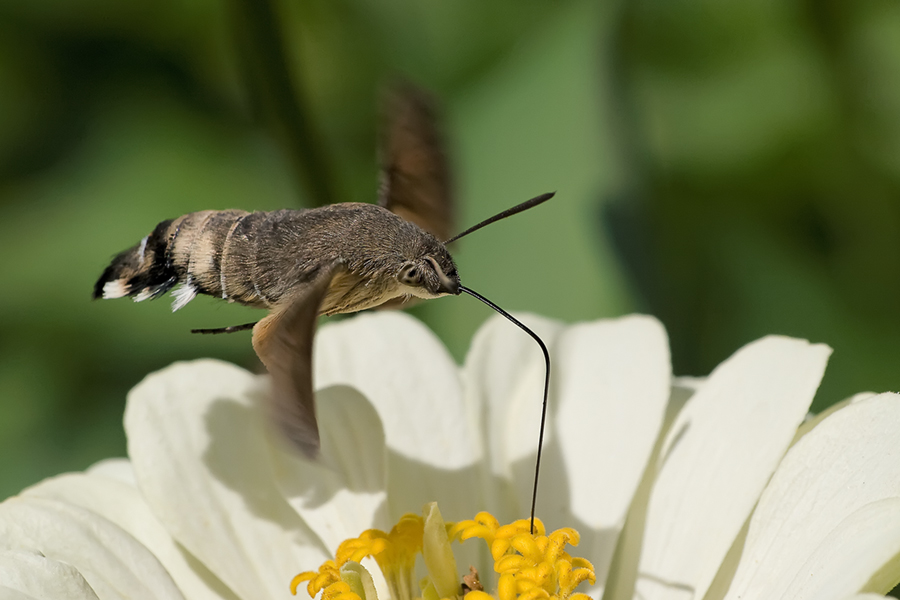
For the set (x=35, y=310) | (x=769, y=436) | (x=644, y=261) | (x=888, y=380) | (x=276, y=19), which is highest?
(x=276, y=19)

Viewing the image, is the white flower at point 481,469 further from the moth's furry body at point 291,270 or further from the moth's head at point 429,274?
the moth's head at point 429,274

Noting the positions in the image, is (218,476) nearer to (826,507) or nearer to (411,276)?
(411,276)

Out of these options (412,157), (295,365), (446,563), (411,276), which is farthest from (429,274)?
(446,563)

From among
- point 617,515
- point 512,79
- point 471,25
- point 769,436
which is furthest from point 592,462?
point 471,25

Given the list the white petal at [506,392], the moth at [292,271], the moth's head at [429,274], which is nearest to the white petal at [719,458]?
the white petal at [506,392]

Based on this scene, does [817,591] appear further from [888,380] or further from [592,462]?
[888,380]

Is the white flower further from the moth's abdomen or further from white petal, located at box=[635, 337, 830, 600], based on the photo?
the moth's abdomen
